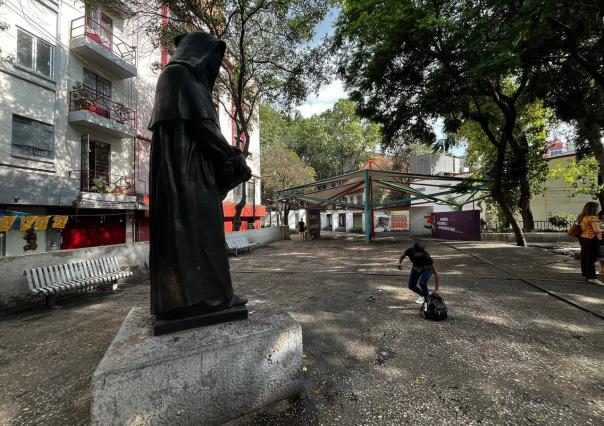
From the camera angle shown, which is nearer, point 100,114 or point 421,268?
point 421,268

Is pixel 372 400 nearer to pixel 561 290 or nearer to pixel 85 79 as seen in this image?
pixel 561 290

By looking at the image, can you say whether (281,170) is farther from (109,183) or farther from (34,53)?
(34,53)

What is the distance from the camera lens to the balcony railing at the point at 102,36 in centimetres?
1162

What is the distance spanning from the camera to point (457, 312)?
189 inches

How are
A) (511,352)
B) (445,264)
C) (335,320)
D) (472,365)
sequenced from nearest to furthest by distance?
(472,365)
(511,352)
(335,320)
(445,264)

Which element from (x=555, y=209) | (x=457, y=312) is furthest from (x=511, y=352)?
(x=555, y=209)

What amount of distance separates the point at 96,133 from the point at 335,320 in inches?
519

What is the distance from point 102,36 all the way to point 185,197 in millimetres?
14923

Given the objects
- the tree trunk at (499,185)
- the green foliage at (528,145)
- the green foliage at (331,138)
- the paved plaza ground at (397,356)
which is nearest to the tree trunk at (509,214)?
the tree trunk at (499,185)

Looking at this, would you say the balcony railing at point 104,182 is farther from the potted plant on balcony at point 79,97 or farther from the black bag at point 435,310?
the black bag at point 435,310

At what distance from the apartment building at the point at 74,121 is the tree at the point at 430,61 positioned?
18.8 ft

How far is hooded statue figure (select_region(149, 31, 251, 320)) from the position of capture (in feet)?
7.87

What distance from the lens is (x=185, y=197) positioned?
8.03ft

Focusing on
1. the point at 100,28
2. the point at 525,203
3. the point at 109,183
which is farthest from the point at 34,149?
the point at 525,203
